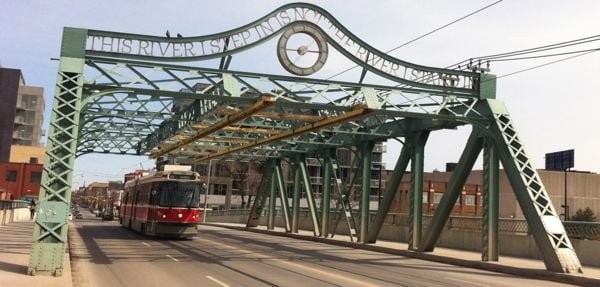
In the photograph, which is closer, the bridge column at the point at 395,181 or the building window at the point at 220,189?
the bridge column at the point at 395,181

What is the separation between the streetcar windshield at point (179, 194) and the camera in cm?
2858

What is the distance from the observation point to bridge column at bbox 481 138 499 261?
71.4 feet

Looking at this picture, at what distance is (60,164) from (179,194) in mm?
12930

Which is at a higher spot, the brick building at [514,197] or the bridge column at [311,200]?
the brick building at [514,197]

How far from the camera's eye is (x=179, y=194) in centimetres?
2889

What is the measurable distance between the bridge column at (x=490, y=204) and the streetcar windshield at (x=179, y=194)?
1391 centimetres

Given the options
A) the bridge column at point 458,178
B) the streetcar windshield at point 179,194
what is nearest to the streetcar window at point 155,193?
the streetcar windshield at point 179,194

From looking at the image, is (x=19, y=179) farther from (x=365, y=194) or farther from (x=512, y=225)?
(x=512, y=225)

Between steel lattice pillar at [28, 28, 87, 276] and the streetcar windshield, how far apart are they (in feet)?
40.6

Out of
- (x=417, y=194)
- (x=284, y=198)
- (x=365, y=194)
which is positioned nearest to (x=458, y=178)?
(x=417, y=194)

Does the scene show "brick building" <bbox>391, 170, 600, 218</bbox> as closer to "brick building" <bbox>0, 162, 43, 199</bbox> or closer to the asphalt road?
A: "brick building" <bbox>0, 162, 43, 199</bbox>

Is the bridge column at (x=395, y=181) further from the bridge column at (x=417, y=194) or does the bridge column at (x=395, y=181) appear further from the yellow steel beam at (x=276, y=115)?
the yellow steel beam at (x=276, y=115)

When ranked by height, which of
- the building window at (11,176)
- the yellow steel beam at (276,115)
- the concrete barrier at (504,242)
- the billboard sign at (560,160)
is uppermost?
the billboard sign at (560,160)

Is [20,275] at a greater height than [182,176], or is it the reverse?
[182,176]
